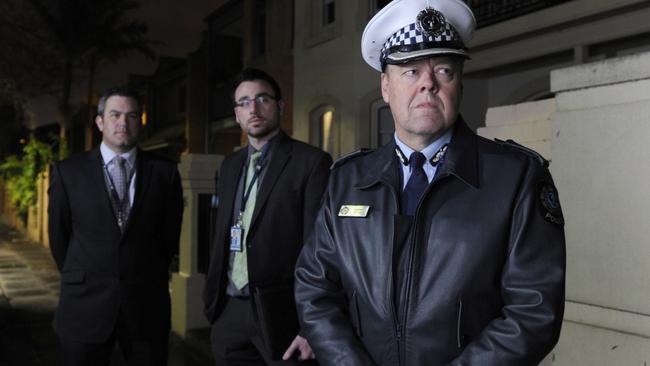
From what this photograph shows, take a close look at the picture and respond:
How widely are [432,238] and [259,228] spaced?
1497mm

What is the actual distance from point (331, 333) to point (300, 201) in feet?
4.25

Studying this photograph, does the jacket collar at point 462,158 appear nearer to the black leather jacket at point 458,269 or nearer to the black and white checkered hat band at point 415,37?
the black leather jacket at point 458,269

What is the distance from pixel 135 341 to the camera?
3.53 metres

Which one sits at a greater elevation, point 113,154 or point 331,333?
point 113,154

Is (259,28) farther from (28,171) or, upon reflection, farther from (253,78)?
(253,78)

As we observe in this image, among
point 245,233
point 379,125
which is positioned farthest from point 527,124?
point 379,125

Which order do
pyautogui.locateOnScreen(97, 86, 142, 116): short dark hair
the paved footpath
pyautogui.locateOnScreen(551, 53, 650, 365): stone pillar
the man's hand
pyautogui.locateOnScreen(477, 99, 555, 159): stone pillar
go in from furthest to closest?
the paved footpath < pyautogui.locateOnScreen(97, 86, 142, 116): short dark hair < pyautogui.locateOnScreen(477, 99, 555, 159): stone pillar < the man's hand < pyautogui.locateOnScreen(551, 53, 650, 365): stone pillar

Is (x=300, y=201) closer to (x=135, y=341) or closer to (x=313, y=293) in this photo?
(x=313, y=293)

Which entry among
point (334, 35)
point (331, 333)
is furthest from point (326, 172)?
point (334, 35)

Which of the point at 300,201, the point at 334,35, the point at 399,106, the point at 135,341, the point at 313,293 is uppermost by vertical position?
the point at 334,35

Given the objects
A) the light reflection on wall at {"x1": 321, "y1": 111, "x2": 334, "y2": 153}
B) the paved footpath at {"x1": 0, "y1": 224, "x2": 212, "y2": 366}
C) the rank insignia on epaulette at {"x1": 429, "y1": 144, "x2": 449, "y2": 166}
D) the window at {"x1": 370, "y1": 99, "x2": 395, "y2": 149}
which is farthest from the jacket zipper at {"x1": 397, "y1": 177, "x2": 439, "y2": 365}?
the light reflection on wall at {"x1": 321, "y1": 111, "x2": 334, "y2": 153}

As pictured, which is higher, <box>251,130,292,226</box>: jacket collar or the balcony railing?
the balcony railing

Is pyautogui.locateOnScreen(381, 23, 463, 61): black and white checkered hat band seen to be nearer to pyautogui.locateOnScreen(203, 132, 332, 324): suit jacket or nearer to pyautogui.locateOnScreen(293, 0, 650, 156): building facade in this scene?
pyautogui.locateOnScreen(203, 132, 332, 324): suit jacket

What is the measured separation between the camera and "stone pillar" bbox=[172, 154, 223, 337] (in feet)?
22.6
